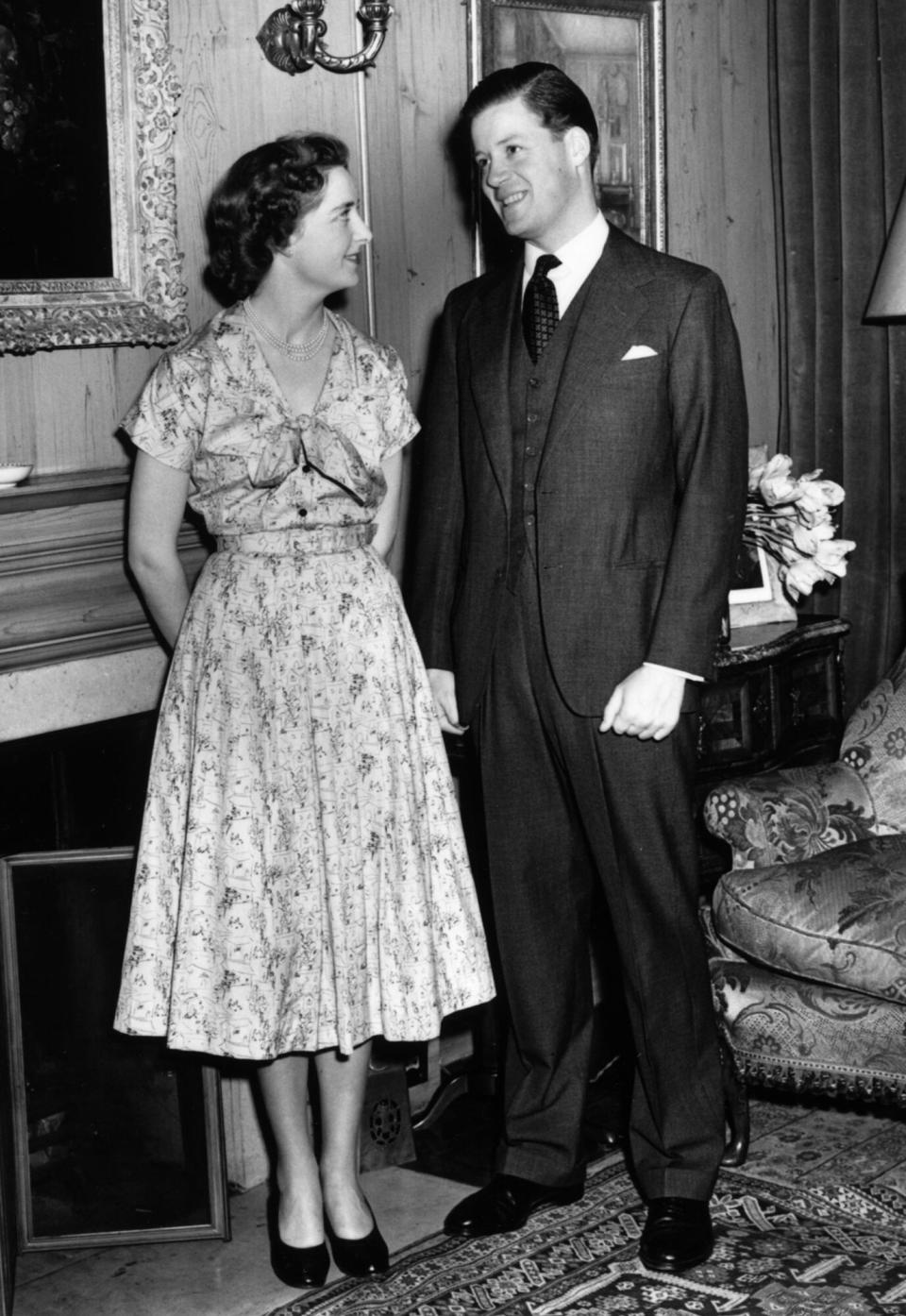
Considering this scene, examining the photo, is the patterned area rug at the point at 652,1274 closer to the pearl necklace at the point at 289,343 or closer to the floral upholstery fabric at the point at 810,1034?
the floral upholstery fabric at the point at 810,1034

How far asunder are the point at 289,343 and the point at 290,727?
25.1 inches

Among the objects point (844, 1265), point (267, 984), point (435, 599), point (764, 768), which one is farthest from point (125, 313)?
point (844, 1265)

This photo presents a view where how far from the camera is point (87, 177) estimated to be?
2.87 m

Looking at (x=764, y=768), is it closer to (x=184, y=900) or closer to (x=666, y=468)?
(x=666, y=468)

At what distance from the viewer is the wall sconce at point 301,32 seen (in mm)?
3139

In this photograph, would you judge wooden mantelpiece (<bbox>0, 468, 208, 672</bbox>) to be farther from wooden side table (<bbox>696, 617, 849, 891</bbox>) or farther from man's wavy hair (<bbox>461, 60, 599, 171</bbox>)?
wooden side table (<bbox>696, 617, 849, 891</bbox>)

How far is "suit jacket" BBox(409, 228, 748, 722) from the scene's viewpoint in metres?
2.68

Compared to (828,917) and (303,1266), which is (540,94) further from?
(303,1266)

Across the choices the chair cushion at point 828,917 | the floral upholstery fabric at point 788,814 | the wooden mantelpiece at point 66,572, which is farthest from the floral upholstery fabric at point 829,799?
the wooden mantelpiece at point 66,572

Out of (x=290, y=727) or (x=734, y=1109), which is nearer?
(x=290, y=727)

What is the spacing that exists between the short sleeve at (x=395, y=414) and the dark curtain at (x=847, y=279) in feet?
6.20

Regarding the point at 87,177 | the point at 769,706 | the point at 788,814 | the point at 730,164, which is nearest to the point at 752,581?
the point at 769,706

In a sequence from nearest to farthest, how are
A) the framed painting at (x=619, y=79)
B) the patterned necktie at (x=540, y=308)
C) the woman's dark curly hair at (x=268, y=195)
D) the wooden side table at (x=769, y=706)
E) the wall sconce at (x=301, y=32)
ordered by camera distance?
1. the woman's dark curly hair at (x=268, y=195)
2. the patterned necktie at (x=540, y=308)
3. the wall sconce at (x=301, y=32)
4. the wooden side table at (x=769, y=706)
5. the framed painting at (x=619, y=79)

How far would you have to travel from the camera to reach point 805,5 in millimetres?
4340
